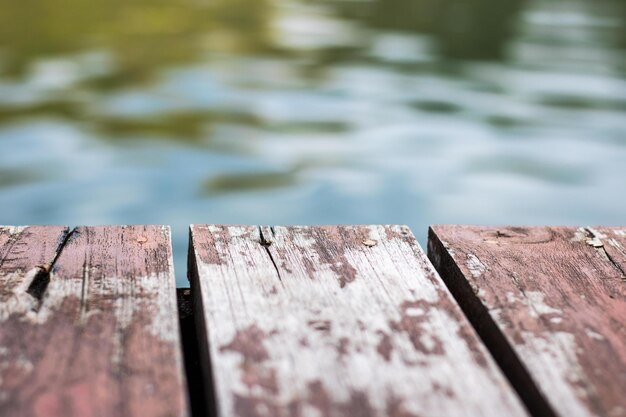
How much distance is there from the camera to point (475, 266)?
126 cm

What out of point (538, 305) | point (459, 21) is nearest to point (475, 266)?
point (538, 305)

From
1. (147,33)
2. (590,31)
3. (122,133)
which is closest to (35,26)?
(147,33)

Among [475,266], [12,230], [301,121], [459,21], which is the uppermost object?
[459,21]

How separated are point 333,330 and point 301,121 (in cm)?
463

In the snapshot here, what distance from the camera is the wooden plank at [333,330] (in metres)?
0.92

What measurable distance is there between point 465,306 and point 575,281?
141 millimetres

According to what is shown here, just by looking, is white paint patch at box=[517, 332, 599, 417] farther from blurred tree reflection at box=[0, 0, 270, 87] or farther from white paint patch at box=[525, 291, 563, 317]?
blurred tree reflection at box=[0, 0, 270, 87]

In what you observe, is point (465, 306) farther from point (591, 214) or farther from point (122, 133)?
point (122, 133)

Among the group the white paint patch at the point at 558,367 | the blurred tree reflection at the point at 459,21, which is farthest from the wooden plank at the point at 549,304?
the blurred tree reflection at the point at 459,21

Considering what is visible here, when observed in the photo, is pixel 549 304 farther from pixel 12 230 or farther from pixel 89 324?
pixel 12 230

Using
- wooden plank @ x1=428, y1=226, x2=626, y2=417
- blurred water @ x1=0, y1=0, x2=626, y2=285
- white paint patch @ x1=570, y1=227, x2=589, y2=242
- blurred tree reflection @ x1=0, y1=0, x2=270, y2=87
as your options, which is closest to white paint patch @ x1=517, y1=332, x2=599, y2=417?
wooden plank @ x1=428, y1=226, x2=626, y2=417

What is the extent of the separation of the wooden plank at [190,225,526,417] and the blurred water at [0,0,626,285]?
2335mm

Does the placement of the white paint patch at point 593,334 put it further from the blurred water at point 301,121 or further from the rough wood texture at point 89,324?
the blurred water at point 301,121

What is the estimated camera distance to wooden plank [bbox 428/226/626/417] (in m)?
0.97
